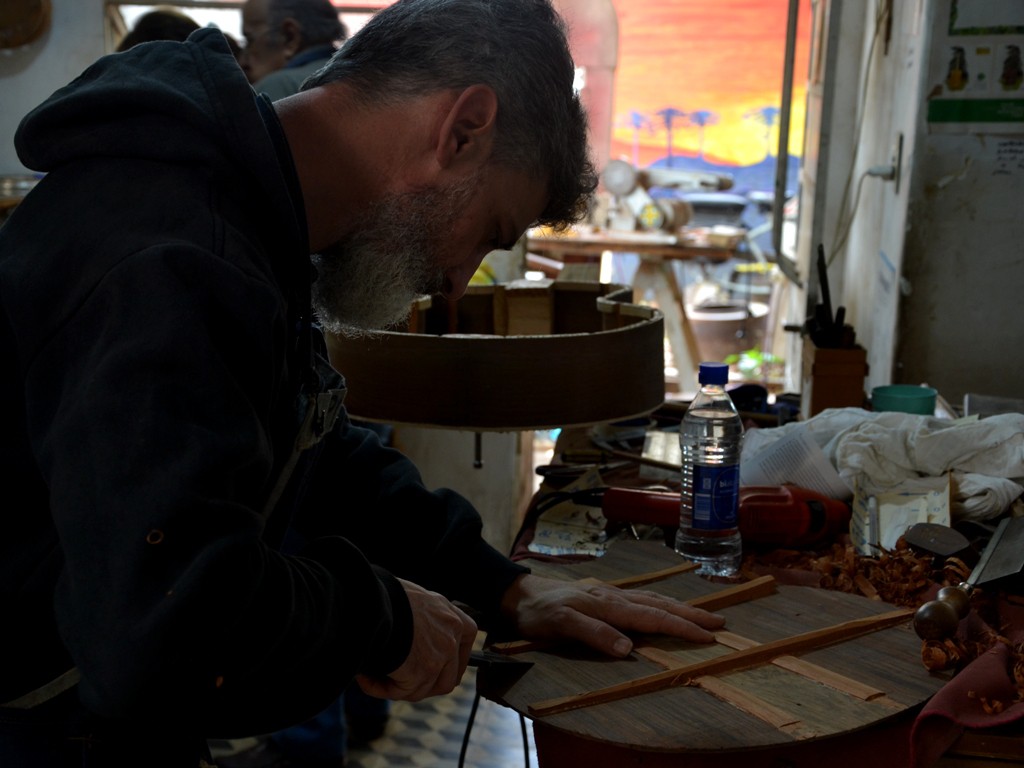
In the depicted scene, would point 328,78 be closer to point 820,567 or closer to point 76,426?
point 76,426

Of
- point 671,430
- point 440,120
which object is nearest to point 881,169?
point 671,430

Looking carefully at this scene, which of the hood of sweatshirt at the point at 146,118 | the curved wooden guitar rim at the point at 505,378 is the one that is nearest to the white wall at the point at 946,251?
the curved wooden guitar rim at the point at 505,378

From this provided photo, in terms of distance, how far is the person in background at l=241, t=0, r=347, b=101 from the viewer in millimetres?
3129

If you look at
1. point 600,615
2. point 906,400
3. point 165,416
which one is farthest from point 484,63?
point 906,400

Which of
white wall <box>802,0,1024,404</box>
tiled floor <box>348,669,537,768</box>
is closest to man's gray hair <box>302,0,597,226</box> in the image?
white wall <box>802,0,1024,404</box>

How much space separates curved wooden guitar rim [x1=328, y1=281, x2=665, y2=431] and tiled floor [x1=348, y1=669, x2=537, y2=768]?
1253 millimetres

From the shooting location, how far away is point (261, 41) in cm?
323

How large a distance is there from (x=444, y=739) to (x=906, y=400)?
1.64m

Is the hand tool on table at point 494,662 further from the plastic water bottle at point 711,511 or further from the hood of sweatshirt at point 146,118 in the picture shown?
the hood of sweatshirt at point 146,118

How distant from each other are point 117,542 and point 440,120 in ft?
1.75

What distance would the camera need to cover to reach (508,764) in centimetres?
272

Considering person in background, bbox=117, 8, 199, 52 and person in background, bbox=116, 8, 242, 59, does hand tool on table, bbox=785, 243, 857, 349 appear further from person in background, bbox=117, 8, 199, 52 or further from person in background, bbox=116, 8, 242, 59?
person in background, bbox=117, 8, 199, 52

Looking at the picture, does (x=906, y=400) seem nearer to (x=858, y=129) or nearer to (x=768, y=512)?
(x=768, y=512)

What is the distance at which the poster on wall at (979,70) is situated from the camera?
7.64 ft
